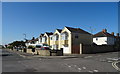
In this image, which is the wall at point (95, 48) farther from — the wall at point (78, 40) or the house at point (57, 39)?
the house at point (57, 39)

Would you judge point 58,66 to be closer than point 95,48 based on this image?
Yes

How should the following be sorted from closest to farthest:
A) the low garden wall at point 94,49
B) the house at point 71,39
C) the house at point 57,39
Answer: the low garden wall at point 94,49
the house at point 71,39
the house at point 57,39

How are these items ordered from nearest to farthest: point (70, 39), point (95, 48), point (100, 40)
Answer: point (95, 48), point (70, 39), point (100, 40)

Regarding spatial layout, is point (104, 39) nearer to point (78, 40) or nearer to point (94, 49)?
point (78, 40)

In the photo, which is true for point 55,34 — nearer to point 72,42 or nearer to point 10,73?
point 72,42

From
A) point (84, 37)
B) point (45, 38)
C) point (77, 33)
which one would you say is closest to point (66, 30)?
point (77, 33)

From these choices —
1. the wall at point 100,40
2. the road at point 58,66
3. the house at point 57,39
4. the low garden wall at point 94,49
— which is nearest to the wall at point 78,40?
the low garden wall at point 94,49

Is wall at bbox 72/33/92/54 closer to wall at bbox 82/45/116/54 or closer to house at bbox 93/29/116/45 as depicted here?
wall at bbox 82/45/116/54

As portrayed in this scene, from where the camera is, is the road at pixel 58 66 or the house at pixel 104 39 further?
the house at pixel 104 39

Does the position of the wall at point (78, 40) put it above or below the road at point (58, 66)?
above

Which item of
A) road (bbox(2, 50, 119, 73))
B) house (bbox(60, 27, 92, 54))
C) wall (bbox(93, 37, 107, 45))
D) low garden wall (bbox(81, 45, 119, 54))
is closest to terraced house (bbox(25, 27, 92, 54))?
house (bbox(60, 27, 92, 54))

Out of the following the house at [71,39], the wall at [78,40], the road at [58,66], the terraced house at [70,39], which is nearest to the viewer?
the road at [58,66]

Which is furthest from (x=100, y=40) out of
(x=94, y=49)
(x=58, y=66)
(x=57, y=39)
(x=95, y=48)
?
(x=58, y=66)

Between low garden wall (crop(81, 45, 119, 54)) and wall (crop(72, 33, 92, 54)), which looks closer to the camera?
low garden wall (crop(81, 45, 119, 54))
